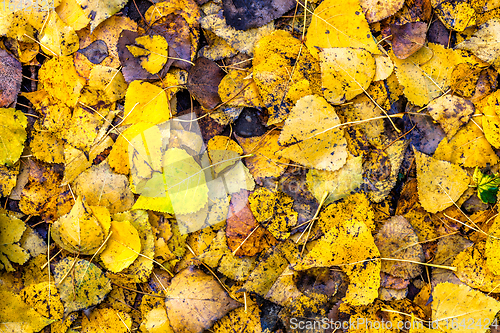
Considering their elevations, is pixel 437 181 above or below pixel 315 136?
below

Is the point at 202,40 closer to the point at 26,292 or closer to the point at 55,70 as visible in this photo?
the point at 55,70

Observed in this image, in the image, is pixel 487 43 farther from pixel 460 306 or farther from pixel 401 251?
pixel 460 306

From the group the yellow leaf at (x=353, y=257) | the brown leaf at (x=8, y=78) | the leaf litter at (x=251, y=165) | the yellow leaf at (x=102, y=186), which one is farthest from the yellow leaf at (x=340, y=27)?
the brown leaf at (x=8, y=78)

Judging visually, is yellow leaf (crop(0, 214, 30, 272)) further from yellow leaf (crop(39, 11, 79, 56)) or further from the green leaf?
the green leaf

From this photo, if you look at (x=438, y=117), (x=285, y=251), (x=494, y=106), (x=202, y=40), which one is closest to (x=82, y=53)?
(x=202, y=40)

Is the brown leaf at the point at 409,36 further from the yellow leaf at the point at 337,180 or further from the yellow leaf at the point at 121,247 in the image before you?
the yellow leaf at the point at 121,247

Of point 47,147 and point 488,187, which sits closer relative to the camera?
point 488,187

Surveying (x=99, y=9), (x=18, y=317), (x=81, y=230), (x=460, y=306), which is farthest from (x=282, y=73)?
(x=18, y=317)
